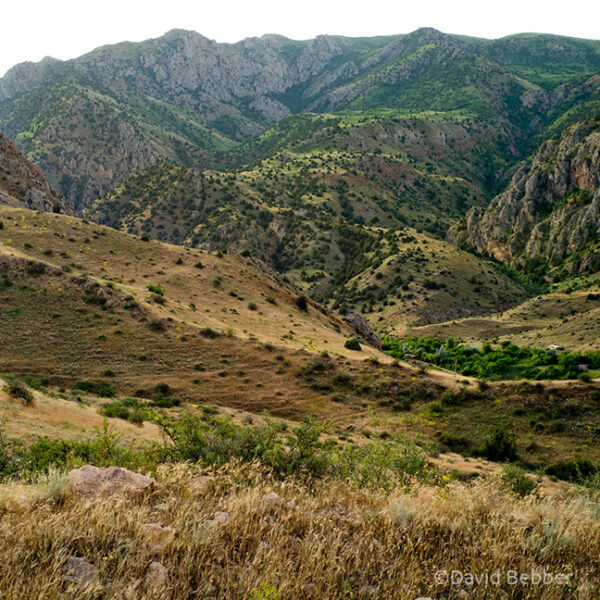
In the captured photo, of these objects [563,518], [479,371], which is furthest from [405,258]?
[563,518]

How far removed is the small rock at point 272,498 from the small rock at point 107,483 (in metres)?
1.86

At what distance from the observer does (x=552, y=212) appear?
12781 centimetres

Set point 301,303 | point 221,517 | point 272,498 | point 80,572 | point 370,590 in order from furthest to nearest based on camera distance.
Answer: point 301,303
point 272,498
point 221,517
point 370,590
point 80,572

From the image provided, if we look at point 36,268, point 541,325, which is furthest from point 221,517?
point 541,325

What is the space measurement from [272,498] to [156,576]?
2227 mm

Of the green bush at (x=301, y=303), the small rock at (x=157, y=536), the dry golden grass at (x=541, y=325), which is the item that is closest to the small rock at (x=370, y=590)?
the small rock at (x=157, y=536)

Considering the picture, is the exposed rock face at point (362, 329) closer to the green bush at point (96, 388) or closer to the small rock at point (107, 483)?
the green bush at point (96, 388)

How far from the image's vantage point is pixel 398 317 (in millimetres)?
96750

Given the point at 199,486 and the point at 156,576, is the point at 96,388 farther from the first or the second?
the point at 156,576

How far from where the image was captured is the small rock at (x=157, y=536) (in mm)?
4745

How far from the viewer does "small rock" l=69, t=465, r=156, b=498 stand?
583 cm

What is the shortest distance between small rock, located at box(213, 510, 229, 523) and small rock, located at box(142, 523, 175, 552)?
636 millimetres

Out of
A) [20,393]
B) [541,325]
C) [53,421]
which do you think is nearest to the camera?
[53,421]

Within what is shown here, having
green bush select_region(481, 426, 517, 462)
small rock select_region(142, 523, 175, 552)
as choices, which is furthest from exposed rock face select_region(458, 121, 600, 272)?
small rock select_region(142, 523, 175, 552)
